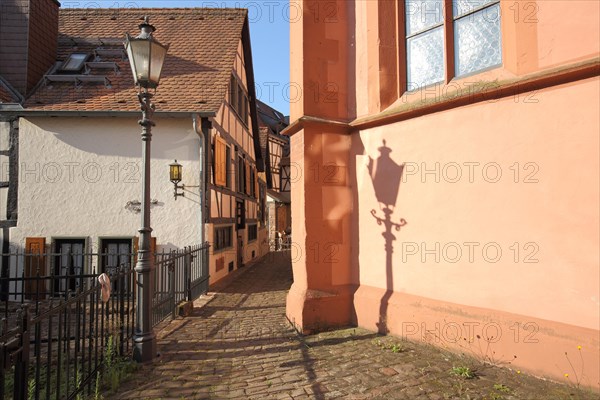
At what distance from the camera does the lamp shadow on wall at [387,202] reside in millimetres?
5227

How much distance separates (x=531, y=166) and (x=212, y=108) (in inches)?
289

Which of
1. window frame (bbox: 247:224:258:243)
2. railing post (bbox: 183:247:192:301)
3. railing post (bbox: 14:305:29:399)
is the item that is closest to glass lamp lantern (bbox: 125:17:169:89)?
railing post (bbox: 14:305:29:399)

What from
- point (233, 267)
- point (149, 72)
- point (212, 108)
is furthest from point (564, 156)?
point (233, 267)

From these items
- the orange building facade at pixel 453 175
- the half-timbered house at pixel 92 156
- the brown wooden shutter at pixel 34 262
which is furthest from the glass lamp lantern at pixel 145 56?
the brown wooden shutter at pixel 34 262

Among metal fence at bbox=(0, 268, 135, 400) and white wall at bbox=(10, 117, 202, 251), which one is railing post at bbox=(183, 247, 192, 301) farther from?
metal fence at bbox=(0, 268, 135, 400)

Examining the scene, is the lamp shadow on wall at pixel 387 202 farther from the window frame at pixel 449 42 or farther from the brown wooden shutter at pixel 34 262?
the brown wooden shutter at pixel 34 262

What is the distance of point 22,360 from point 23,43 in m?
10.7

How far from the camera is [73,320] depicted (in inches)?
273

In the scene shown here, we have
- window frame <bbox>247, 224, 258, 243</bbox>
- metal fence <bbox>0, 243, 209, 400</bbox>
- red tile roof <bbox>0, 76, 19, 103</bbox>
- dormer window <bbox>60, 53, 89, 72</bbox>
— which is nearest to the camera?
metal fence <bbox>0, 243, 209, 400</bbox>

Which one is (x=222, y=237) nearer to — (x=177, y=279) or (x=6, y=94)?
(x=177, y=279)

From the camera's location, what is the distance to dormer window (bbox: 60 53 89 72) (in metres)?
10.3

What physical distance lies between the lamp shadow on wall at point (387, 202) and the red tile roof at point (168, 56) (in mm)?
5250

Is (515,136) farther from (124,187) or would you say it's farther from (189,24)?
(189,24)

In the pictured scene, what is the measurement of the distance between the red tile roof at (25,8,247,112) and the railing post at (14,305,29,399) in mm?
7226
